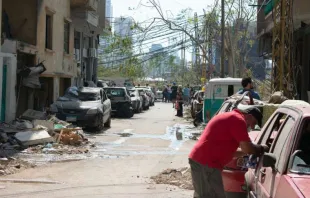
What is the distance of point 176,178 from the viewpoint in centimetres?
945

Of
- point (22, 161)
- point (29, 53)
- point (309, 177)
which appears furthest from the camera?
point (29, 53)

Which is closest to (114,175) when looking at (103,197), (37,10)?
(103,197)

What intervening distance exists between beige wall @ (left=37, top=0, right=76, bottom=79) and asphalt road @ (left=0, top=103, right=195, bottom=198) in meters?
6.16

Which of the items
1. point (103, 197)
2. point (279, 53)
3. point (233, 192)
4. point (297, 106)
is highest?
point (279, 53)

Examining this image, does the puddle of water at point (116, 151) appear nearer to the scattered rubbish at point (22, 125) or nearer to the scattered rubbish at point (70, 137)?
the scattered rubbish at point (70, 137)

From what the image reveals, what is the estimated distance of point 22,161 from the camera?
11320mm

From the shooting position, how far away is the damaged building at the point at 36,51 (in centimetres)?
1702

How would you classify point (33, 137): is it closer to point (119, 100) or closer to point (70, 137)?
point (70, 137)

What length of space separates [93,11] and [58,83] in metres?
6.42

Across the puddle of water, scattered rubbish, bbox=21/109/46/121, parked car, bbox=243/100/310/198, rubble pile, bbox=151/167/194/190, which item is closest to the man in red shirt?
parked car, bbox=243/100/310/198

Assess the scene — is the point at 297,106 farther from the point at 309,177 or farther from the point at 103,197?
the point at 103,197

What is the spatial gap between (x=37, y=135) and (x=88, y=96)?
248 inches

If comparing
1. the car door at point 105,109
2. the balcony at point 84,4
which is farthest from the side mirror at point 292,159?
the balcony at point 84,4

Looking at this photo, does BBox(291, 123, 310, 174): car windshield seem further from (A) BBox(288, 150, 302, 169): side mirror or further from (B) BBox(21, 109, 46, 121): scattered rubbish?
(B) BBox(21, 109, 46, 121): scattered rubbish
